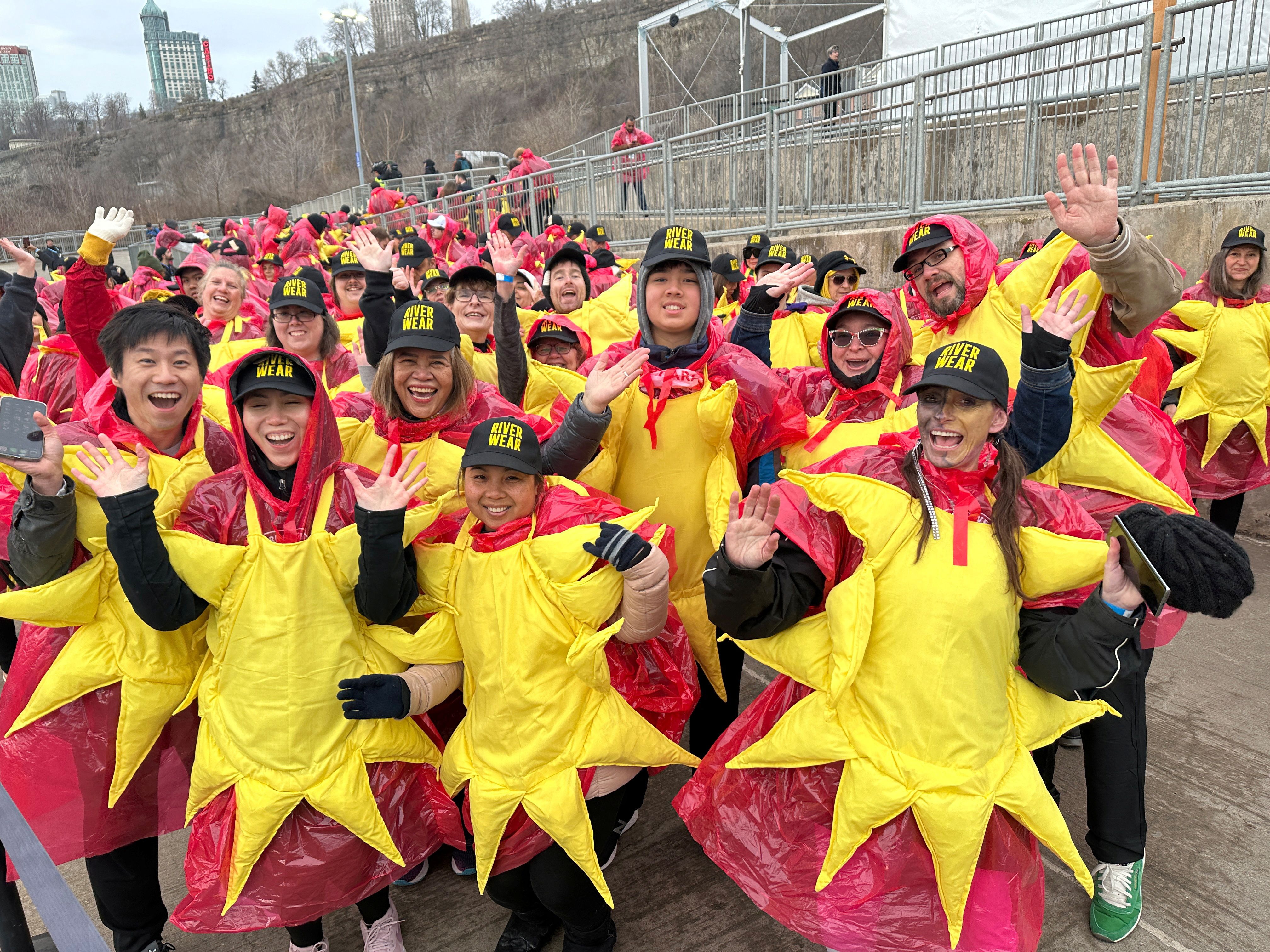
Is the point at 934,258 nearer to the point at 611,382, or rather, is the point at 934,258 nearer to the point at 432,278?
the point at 611,382

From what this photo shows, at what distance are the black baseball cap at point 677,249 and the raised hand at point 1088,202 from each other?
1.14 m

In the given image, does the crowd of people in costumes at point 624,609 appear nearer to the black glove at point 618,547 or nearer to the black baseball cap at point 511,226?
the black glove at point 618,547

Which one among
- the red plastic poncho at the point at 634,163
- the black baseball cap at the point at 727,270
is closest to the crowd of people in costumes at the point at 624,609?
the black baseball cap at the point at 727,270

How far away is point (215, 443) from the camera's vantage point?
2734 millimetres

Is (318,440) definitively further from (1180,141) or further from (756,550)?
(1180,141)

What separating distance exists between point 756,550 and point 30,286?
153 inches

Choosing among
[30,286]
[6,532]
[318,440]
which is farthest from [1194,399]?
[30,286]

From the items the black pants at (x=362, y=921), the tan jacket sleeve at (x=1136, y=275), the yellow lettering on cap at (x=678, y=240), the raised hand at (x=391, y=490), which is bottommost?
the black pants at (x=362, y=921)

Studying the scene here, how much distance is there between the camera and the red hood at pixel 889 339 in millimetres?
3031

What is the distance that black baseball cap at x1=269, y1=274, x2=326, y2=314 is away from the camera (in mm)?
→ 3865

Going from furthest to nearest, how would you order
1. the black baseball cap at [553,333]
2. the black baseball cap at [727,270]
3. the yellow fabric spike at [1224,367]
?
the black baseball cap at [727,270] → the yellow fabric spike at [1224,367] → the black baseball cap at [553,333]

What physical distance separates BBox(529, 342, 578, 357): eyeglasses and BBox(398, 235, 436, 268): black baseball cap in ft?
7.29

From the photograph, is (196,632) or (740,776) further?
(196,632)

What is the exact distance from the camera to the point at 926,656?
2012 millimetres
